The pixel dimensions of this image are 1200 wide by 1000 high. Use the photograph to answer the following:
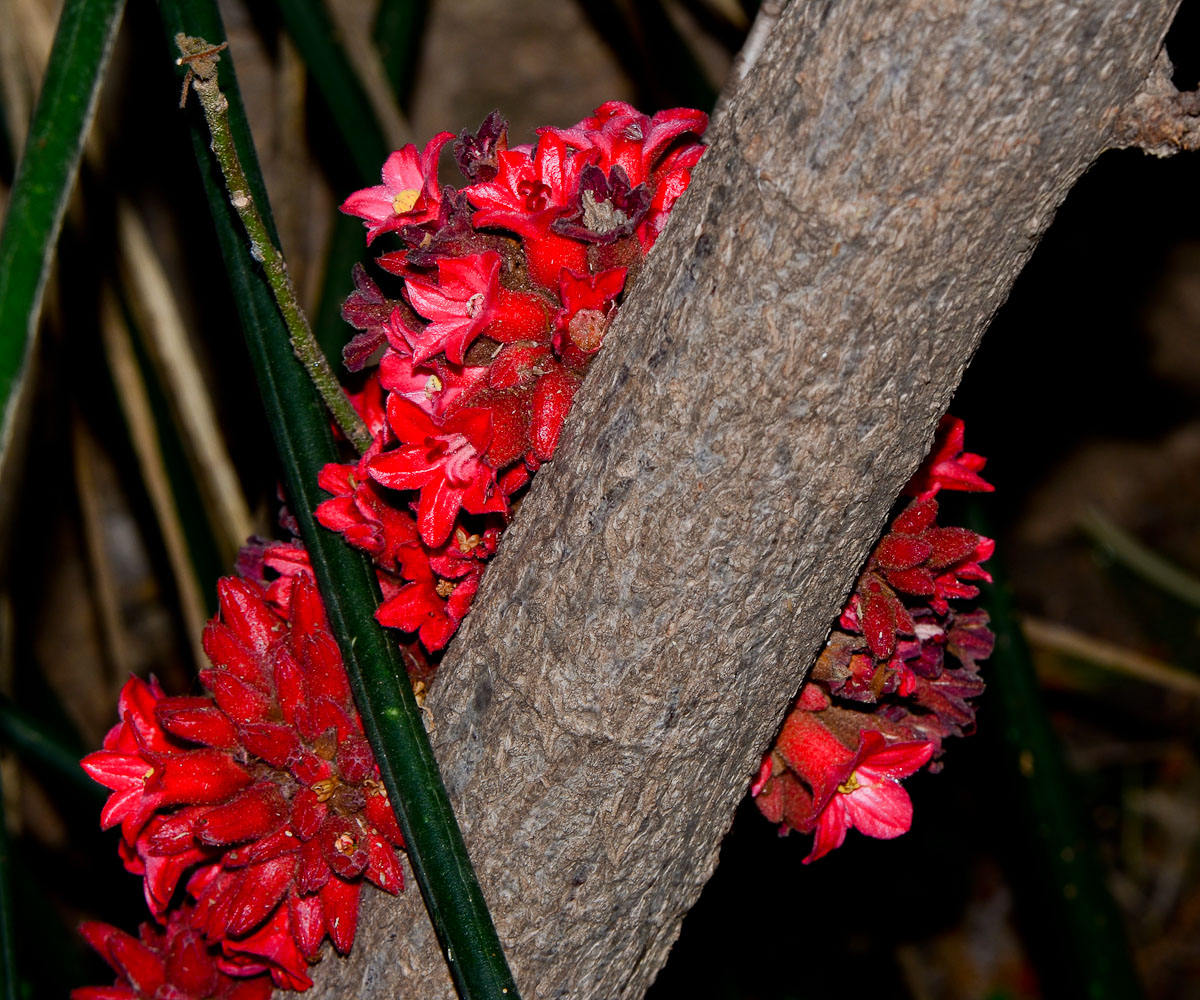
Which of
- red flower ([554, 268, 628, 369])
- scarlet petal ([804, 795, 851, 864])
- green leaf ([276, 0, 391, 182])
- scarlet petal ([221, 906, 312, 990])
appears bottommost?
scarlet petal ([221, 906, 312, 990])

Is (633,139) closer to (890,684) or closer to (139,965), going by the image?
(890,684)

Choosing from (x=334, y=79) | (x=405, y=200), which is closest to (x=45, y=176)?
(x=405, y=200)

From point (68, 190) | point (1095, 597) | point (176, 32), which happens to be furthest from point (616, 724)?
point (1095, 597)

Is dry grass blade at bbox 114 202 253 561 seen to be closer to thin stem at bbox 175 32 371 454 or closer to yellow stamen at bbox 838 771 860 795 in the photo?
thin stem at bbox 175 32 371 454

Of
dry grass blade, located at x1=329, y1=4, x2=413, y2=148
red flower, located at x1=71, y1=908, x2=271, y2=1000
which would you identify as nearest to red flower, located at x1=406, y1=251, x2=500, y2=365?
red flower, located at x1=71, y1=908, x2=271, y2=1000

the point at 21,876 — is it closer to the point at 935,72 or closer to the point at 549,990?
the point at 549,990

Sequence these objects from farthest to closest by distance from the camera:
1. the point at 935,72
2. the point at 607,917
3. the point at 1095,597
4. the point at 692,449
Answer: the point at 1095,597 → the point at 607,917 → the point at 692,449 → the point at 935,72

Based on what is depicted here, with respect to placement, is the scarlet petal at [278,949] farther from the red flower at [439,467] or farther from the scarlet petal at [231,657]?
the red flower at [439,467]
